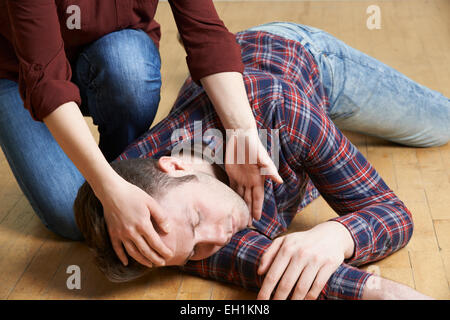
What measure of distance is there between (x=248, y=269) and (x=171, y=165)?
0.94ft

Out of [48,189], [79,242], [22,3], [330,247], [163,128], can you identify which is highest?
[22,3]

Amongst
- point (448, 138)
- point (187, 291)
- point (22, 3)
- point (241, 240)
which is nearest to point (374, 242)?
point (241, 240)

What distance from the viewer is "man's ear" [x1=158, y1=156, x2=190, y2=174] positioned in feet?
4.35

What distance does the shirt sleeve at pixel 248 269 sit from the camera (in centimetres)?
129

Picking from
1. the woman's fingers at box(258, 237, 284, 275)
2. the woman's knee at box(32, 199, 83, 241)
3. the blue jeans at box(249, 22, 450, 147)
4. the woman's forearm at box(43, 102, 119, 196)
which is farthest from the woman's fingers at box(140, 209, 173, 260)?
the blue jeans at box(249, 22, 450, 147)

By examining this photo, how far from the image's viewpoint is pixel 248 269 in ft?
4.55

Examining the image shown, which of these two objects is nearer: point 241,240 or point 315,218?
point 241,240

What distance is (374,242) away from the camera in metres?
1.41

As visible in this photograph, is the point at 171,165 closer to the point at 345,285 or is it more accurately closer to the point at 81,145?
the point at 81,145

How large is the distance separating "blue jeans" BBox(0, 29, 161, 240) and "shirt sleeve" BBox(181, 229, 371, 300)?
0.43m

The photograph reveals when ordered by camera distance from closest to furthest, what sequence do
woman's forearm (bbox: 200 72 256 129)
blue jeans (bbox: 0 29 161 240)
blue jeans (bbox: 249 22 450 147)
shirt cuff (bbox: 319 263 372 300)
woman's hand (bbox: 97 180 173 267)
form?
woman's hand (bbox: 97 180 173 267), shirt cuff (bbox: 319 263 372 300), woman's forearm (bbox: 200 72 256 129), blue jeans (bbox: 0 29 161 240), blue jeans (bbox: 249 22 450 147)

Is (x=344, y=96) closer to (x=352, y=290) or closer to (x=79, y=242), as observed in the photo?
(x=352, y=290)

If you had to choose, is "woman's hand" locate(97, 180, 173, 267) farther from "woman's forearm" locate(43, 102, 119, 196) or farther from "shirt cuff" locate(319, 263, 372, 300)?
"shirt cuff" locate(319, 263, 372, 300)

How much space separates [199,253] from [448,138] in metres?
1.04
